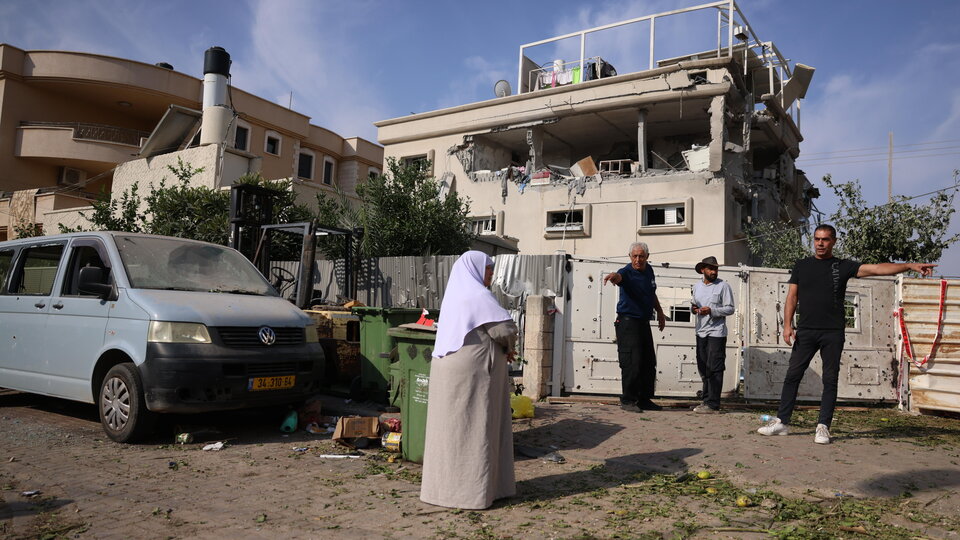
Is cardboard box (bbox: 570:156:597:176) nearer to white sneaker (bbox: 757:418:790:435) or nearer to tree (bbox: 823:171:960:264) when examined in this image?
tree (bbox: 823:171:960:264)

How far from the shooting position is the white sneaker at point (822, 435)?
596 cm

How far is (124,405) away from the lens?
18.7ft

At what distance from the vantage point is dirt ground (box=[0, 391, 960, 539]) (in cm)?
367

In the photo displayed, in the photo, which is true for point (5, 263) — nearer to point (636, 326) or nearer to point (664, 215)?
point (636, 326)

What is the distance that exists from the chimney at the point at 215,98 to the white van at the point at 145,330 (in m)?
16.7

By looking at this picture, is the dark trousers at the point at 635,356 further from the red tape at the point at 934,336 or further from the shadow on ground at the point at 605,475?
the red tape at the point at 934,336

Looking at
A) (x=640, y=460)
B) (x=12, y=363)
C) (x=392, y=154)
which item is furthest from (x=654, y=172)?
(x=12, y=363)

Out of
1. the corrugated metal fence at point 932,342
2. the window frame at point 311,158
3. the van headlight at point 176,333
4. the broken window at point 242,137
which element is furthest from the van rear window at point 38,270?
the window frame at point 311,158

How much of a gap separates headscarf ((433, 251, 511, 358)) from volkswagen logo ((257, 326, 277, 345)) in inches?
95.1

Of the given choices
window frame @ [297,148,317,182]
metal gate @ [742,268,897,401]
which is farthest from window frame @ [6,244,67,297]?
window frame @ [297,148,317,182]

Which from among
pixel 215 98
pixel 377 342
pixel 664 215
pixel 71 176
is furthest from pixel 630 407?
pixel 71 176

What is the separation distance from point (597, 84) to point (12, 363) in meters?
19.7

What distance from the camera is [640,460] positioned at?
541 centimetres

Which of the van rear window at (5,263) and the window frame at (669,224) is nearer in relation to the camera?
the van rear window at (5,263)
